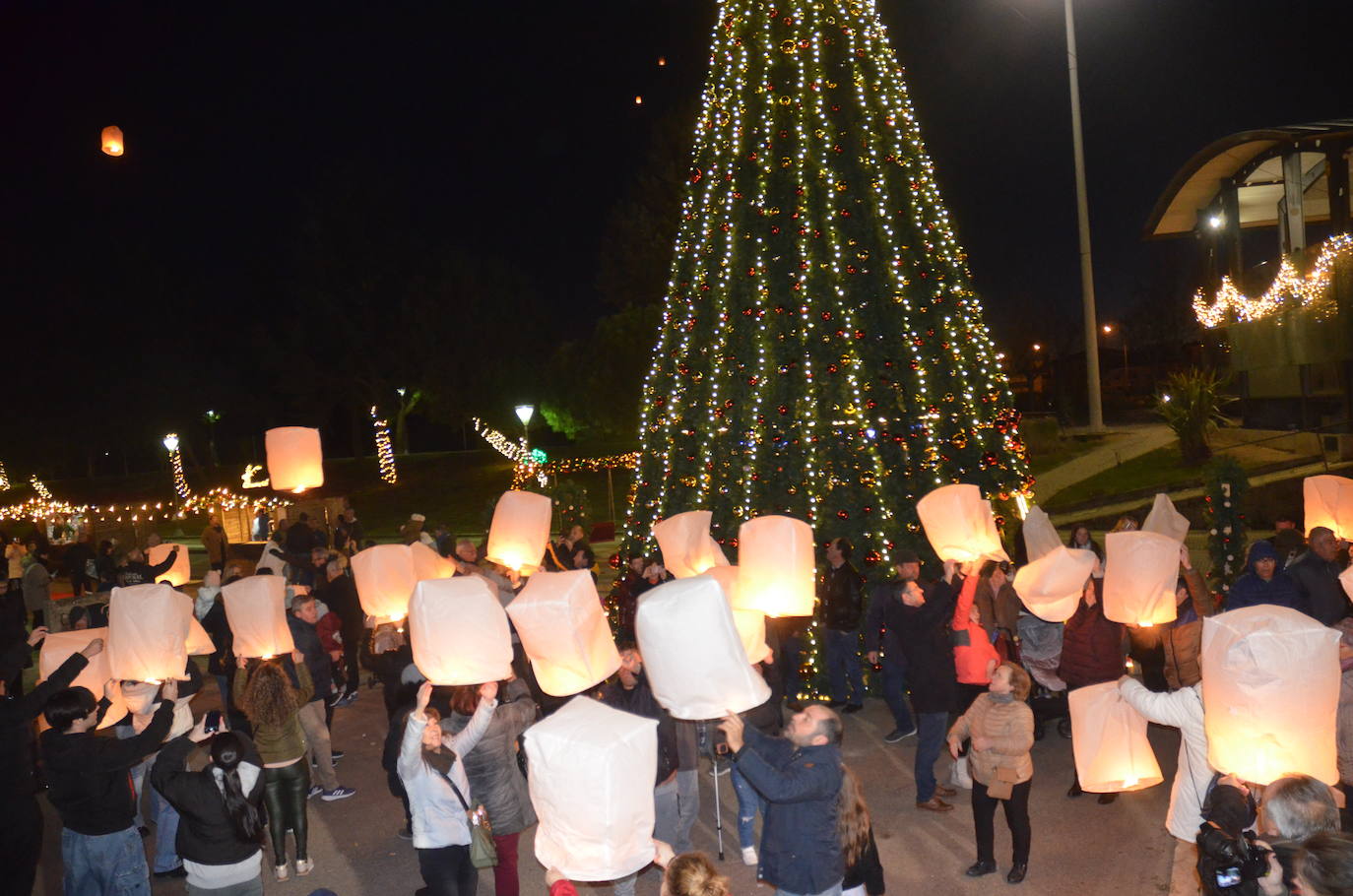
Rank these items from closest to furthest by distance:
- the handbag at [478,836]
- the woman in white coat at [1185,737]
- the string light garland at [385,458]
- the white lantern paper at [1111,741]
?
the woman in white coat at [1185,737] < the handbag at [478,836] < the white lantern paper at [1111,741] < the string light garland at [385,458]

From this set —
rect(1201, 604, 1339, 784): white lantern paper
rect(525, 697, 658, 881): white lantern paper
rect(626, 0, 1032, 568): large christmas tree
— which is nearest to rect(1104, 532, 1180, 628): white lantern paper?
rect(1201, 604, 1339, 784): white lantern paper

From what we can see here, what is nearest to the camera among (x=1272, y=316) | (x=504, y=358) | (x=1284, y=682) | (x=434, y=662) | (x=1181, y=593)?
(x=1284, y=682)

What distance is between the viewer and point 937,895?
616 cm

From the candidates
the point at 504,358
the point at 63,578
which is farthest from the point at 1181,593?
the point at 504,358

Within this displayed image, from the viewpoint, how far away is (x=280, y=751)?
6.68 metres

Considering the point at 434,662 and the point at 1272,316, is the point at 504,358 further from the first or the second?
the point at 434,662

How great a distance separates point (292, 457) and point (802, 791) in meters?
9.47

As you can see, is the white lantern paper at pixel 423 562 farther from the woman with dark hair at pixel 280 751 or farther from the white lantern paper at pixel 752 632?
the white lantern paper at pixel 752 632

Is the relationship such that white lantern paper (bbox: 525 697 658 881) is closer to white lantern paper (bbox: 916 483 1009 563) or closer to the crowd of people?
the crowd of people

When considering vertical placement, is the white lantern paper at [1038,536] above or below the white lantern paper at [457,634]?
below

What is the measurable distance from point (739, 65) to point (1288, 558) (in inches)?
297

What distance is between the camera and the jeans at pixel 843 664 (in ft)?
33.0

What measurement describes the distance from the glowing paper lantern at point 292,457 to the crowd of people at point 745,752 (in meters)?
2.40

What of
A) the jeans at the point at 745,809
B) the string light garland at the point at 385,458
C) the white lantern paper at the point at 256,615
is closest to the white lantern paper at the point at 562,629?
the jeans at the point at 745,809
